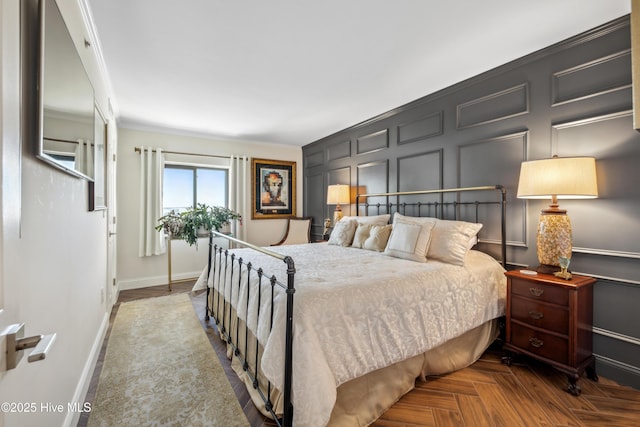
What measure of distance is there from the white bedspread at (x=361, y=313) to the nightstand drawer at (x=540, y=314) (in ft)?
0.61

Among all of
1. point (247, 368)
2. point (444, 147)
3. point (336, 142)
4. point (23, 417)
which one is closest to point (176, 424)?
point (247, 368)

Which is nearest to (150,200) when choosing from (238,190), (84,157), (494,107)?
(238,190)

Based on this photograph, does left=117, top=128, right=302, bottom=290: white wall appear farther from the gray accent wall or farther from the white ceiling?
the gray accent wall

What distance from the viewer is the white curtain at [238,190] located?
203 inches

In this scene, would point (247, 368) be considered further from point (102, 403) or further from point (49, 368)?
point (49, 368)

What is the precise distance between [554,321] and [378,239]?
5.08 ft

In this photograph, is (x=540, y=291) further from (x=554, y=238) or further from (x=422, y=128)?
(x=422, y=128)

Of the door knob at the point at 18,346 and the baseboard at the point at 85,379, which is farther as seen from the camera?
the baseboard at the point at 85,379

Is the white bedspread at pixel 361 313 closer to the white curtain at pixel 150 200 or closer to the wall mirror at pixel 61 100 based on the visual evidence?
the wall mirror at pixel 61 100

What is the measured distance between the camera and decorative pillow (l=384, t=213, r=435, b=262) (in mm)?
2518

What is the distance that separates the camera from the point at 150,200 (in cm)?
446


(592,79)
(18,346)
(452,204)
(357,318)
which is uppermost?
(592,79)

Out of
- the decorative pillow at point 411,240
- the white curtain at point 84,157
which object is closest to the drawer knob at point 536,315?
the decorative pillow at point 411,240

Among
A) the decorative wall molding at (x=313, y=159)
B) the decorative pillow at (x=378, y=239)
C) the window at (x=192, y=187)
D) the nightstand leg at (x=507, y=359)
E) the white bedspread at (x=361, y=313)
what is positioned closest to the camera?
the white bedspread at (x=361, y=313)
